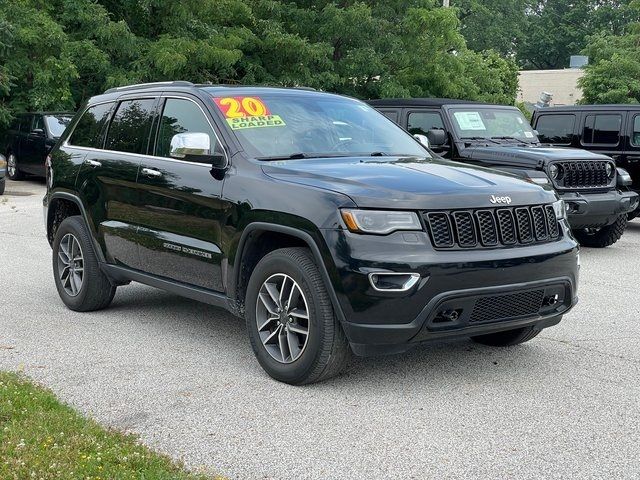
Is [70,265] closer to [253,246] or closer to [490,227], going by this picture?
[253,246]

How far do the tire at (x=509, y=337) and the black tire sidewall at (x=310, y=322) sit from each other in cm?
159

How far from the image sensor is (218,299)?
5.88 m

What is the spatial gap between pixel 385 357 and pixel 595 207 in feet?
19.4

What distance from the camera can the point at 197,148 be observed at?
18.8 feet

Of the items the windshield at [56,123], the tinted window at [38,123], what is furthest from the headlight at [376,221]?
the tinted window at [38,123]

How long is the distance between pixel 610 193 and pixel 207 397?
7794 millimetres

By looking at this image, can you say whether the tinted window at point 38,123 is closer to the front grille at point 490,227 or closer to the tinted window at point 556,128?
the tinted window at point 556,128

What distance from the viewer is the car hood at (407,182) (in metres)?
5.03

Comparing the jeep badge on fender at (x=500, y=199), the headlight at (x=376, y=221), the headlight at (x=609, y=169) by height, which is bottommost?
the headlight at (x=609, y=169)

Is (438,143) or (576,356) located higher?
(438,143)

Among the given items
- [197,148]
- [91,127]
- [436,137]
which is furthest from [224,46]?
[197,148]

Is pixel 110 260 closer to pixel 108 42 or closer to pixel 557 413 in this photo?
pixel 557 413

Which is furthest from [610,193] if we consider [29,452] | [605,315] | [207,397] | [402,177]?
[29,452]

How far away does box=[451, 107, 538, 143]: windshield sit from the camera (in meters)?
12.1
